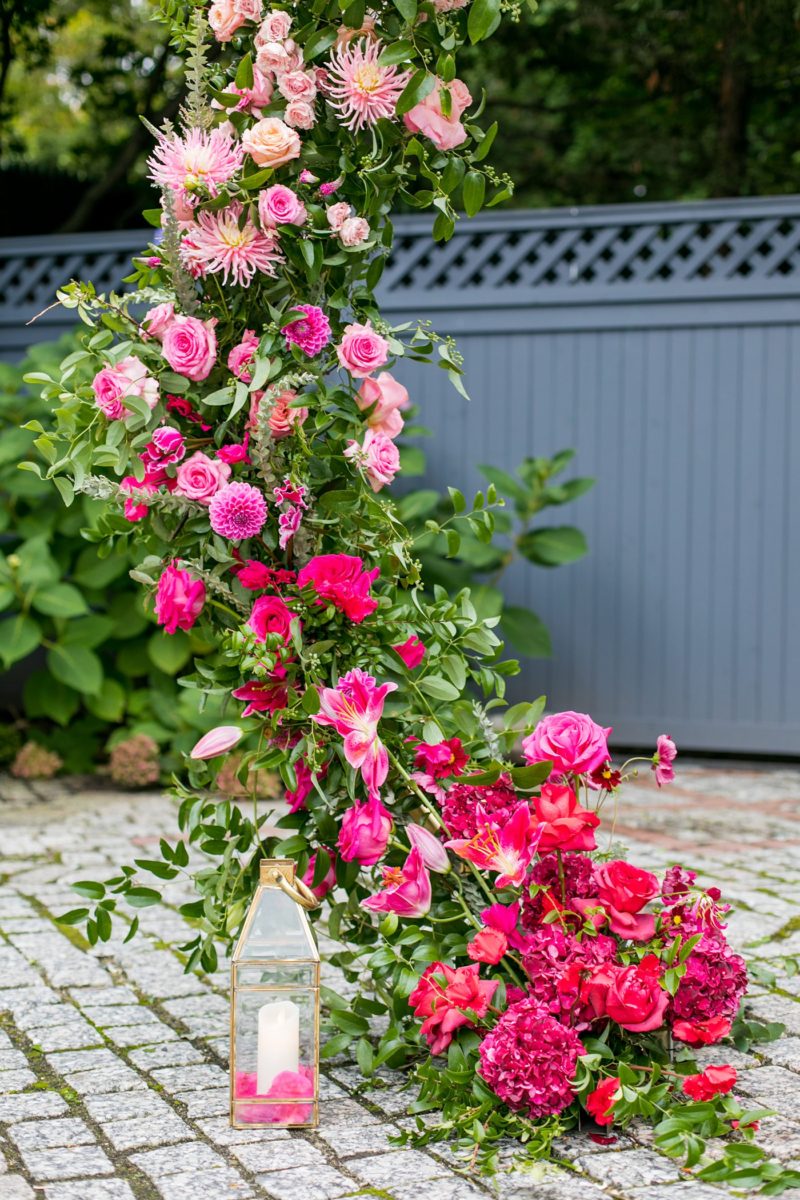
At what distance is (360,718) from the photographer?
7.09ft

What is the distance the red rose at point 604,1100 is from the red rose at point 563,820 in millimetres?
368

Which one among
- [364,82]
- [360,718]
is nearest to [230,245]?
[364,82]

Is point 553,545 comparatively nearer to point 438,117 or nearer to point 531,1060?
point 438,117

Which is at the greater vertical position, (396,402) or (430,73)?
(430,73)

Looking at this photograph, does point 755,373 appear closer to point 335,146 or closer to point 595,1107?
point 335,146

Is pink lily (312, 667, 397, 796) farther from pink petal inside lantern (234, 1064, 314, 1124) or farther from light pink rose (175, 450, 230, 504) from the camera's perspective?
pink petal inside lantern (234, 1064, 314, 1124)

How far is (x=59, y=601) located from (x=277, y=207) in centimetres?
298

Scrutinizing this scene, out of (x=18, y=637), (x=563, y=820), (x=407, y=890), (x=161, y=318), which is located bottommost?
(x=407, y=890)

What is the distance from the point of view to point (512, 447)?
5949mm

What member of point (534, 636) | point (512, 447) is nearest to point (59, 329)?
point (512, 447)

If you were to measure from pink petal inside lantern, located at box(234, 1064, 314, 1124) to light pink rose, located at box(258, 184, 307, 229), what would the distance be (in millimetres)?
1374

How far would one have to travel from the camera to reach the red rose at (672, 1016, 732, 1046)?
223 cm

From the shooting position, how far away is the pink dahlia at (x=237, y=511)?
221cm

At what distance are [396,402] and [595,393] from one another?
3.58 meters
